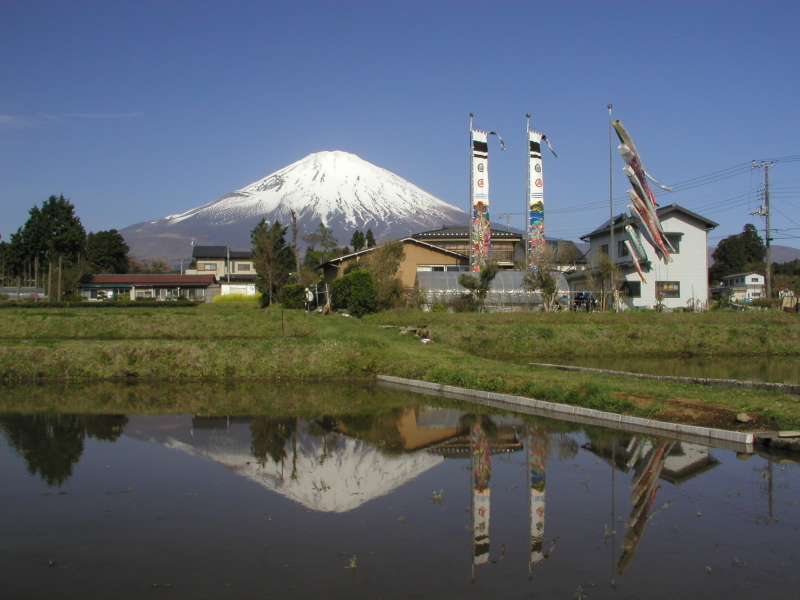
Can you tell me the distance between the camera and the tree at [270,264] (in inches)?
1802

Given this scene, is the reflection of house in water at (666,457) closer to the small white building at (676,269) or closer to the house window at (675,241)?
the small white building at (676,269)

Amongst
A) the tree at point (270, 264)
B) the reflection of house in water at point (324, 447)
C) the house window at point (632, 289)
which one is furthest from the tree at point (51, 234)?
the reflection of house in water at point (324, 447)

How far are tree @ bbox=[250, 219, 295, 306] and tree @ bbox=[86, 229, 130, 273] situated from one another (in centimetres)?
2963

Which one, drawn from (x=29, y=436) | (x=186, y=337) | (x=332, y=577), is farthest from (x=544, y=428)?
(x=186, y=337)

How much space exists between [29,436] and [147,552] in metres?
6.32

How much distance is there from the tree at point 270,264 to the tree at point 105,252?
29.6 metres

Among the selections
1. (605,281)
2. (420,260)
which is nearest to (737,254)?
(605,281)

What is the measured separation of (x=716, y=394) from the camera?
1246 centimetres

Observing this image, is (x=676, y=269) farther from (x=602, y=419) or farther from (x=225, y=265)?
(x=225, y=265)

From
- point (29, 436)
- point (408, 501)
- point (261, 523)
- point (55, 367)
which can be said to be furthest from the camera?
point (55, 367)

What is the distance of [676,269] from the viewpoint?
40.9 m

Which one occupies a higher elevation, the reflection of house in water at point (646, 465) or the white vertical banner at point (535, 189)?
the white vertical banner at point (535, 189)

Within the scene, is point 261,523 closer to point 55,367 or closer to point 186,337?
point 55,367

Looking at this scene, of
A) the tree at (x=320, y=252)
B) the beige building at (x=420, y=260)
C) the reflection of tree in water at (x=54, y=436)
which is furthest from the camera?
the tree at (x=320, y=252)
